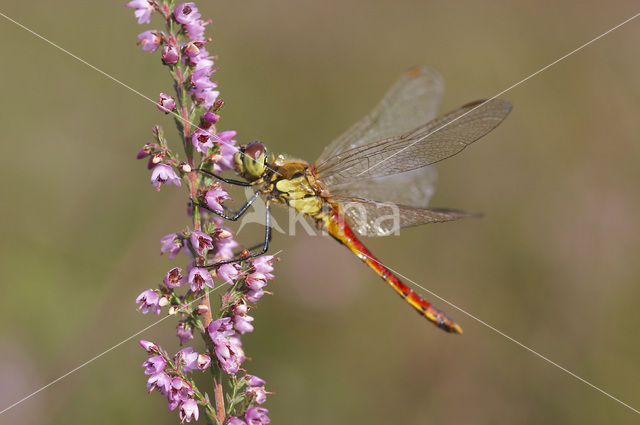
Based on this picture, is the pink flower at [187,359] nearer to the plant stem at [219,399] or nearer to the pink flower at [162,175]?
the plant stem at [219,399]

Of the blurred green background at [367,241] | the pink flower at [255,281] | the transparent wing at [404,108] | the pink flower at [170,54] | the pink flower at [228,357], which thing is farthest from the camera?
the blurred green background at [367,241]

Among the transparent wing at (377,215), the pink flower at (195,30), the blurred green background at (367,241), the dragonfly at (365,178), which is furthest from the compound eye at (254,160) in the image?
the blurred green background at (367,241)

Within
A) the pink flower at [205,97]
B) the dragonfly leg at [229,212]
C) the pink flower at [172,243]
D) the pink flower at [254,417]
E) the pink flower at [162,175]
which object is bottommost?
the pink flower at [254,417]

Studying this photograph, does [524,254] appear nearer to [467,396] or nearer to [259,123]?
[467,396]

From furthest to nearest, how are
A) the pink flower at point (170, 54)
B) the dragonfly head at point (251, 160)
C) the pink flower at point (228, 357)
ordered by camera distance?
the dragonfly head at point (251, 160), the pink flower at point (170, 54), the pink flower at point (228, 357)

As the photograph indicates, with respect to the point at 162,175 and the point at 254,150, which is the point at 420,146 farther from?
the point at 162,175

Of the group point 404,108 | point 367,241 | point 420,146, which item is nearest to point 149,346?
point 420,146

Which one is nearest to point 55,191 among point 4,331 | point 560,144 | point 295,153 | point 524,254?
point 4,331

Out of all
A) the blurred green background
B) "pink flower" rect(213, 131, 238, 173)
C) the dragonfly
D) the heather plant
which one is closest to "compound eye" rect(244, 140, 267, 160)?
the dragonfly
